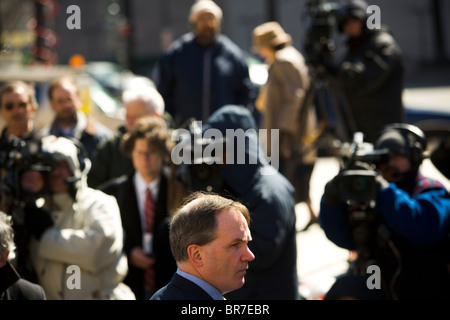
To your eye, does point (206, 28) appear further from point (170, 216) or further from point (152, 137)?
point (170, 216)

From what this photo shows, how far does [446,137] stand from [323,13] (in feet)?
6.76

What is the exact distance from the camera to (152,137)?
4.89 m

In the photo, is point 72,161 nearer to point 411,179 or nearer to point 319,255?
point 411,179

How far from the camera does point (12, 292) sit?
3.53 metres

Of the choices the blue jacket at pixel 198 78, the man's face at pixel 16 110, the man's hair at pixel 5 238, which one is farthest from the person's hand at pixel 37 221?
the blue jacket at pixel 198 78

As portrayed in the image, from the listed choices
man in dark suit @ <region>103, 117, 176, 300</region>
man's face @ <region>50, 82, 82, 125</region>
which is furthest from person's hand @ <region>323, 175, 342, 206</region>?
man's face @ <region>50, 82, 82, 125</region>

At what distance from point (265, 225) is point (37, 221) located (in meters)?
1.10

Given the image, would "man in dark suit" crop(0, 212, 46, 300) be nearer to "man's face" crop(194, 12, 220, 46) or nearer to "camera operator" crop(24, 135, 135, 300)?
"camera operator" crop(24, 135, 135, 300)

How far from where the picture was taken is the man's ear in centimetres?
290

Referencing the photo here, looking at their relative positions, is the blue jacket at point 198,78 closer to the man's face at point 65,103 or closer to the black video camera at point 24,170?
the man's face at point 65,103

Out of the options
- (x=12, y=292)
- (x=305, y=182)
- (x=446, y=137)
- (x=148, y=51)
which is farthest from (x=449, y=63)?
(x=12, y=292)

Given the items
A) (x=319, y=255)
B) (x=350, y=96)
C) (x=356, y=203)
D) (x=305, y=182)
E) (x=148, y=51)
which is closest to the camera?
(x=356, y=203)

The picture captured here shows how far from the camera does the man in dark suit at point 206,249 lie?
2.90 m

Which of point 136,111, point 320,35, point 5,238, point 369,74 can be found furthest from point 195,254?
point 320,35
